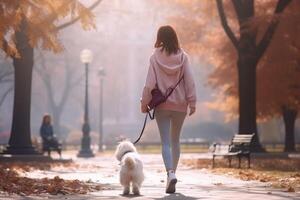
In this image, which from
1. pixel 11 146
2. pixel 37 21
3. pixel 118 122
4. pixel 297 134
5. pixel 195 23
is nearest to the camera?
pixel 37 21

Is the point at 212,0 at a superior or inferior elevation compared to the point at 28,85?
superior

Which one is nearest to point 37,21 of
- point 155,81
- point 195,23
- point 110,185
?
point 110,185

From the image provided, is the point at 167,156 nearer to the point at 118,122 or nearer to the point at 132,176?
the point at 132,176

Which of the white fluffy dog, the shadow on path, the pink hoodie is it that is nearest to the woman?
the pink hoodie

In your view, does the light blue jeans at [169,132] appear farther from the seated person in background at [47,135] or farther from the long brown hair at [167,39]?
the seated person in background at [47,135]

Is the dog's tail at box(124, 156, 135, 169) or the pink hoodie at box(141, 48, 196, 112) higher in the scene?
the pink hoodie at box(141, 48, 196, 112)

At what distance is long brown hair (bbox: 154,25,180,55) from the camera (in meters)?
10.5

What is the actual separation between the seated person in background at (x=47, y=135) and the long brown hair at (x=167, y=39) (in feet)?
58.6

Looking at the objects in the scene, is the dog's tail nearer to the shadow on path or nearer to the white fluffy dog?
the white fluffy dog

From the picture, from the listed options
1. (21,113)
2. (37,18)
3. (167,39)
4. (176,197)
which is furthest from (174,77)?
(21,113)

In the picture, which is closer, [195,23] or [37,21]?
[37,21]

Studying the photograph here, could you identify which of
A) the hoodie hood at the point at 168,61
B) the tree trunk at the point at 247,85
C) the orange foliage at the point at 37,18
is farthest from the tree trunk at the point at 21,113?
the hoodie hood at the point at 168,61

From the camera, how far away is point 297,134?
2576 inches

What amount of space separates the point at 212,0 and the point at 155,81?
57.1 feet
